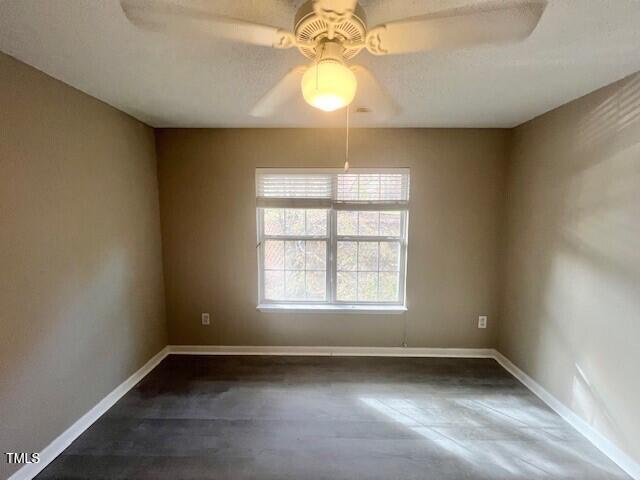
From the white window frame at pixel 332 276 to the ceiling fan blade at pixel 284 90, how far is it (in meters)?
1.26

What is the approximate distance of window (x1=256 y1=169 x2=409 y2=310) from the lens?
3.25 meters

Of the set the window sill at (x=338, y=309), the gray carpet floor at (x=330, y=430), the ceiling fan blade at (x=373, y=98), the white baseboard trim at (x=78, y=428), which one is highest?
the ceiling fan blade at (x=373, y=98)

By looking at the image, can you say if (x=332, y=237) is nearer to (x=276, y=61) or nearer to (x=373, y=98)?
(x=373, y=98)

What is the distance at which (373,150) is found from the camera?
318 centimetres

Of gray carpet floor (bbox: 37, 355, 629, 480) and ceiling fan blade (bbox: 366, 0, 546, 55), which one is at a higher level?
ceiling fan blade (bbox: 366, 0, 546, 55)

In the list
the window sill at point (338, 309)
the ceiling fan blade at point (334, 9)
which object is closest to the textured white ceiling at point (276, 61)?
the ceiling fan blade at point (334, 9)

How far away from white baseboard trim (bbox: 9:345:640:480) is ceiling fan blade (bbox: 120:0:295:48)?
2.29 m

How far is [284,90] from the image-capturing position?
1781mm

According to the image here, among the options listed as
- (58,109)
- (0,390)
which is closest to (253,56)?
(58,109)

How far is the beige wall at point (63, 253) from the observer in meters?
1.72

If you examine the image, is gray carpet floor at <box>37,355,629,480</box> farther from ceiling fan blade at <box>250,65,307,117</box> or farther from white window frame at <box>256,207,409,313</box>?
ceiling fan blade at <box>250,65,307,117</box>

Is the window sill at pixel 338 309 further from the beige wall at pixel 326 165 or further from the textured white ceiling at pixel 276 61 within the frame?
the textured white ceiling at pixel 276 61

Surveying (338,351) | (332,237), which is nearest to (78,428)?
(338,351)

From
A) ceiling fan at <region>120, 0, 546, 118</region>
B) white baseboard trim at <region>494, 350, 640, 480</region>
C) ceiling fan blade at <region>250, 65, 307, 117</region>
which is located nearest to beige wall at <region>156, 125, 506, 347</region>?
white baseboard trim at <region>494, 350, 640, 480</region>
